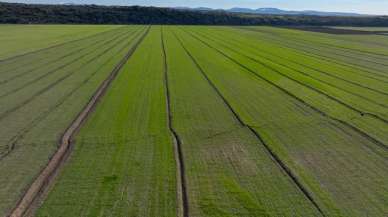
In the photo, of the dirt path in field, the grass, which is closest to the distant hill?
the grass

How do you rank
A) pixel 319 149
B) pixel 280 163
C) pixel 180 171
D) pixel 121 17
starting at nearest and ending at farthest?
pixel 180 171 → pixel 280 163 → pixel 319 149 → pixel 121 17

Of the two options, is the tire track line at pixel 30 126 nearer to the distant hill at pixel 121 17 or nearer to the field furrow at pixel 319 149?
the field furrow at pixel 319 149

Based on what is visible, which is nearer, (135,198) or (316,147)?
(135,198)

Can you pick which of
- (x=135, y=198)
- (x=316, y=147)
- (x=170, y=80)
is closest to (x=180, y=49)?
(x=170, y=80)

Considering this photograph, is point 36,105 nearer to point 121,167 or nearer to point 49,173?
point 49,173

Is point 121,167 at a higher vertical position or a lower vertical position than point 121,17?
higher

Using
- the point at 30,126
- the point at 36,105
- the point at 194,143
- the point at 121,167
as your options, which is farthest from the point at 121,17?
the point at 121,167

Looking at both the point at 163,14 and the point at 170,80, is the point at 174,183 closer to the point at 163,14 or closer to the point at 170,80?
A: the point at 170,80

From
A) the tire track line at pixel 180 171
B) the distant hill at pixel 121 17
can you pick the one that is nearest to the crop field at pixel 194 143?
the tire track line at pixel 180 171
